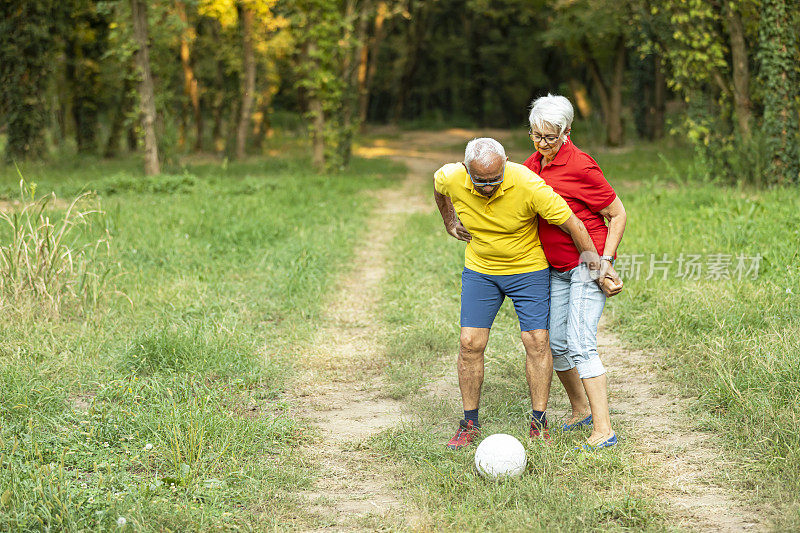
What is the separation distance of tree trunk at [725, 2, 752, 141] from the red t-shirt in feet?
31.5

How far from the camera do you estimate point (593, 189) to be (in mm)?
4098

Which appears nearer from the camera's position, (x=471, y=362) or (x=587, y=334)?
(x=587, y=334)

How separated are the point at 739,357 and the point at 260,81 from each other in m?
23.4

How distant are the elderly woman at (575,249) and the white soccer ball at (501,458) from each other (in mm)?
501

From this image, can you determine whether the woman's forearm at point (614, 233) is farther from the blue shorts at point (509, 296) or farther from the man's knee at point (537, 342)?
the man's knee at point (537, 342)

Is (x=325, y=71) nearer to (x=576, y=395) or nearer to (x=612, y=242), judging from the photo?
(x=576, y=395)

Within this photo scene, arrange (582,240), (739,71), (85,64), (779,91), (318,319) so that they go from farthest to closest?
(85,64) < (739,71) < (779,91) < (318,319) < (582,240)

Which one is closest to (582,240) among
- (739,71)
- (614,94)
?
(739,71)

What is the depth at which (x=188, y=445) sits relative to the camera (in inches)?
165

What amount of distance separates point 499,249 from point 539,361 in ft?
2.16

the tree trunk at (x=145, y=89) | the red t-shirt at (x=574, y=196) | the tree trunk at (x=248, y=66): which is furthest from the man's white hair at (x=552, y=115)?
the tree trunk at (x=248, y=66)

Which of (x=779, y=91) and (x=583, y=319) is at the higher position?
(x=779, y=91)

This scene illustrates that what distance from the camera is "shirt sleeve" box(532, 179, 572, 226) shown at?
3.93 m

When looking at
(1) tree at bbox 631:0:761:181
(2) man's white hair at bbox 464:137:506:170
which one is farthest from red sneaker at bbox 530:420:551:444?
(1) tree at bbox 631:0:761:181
